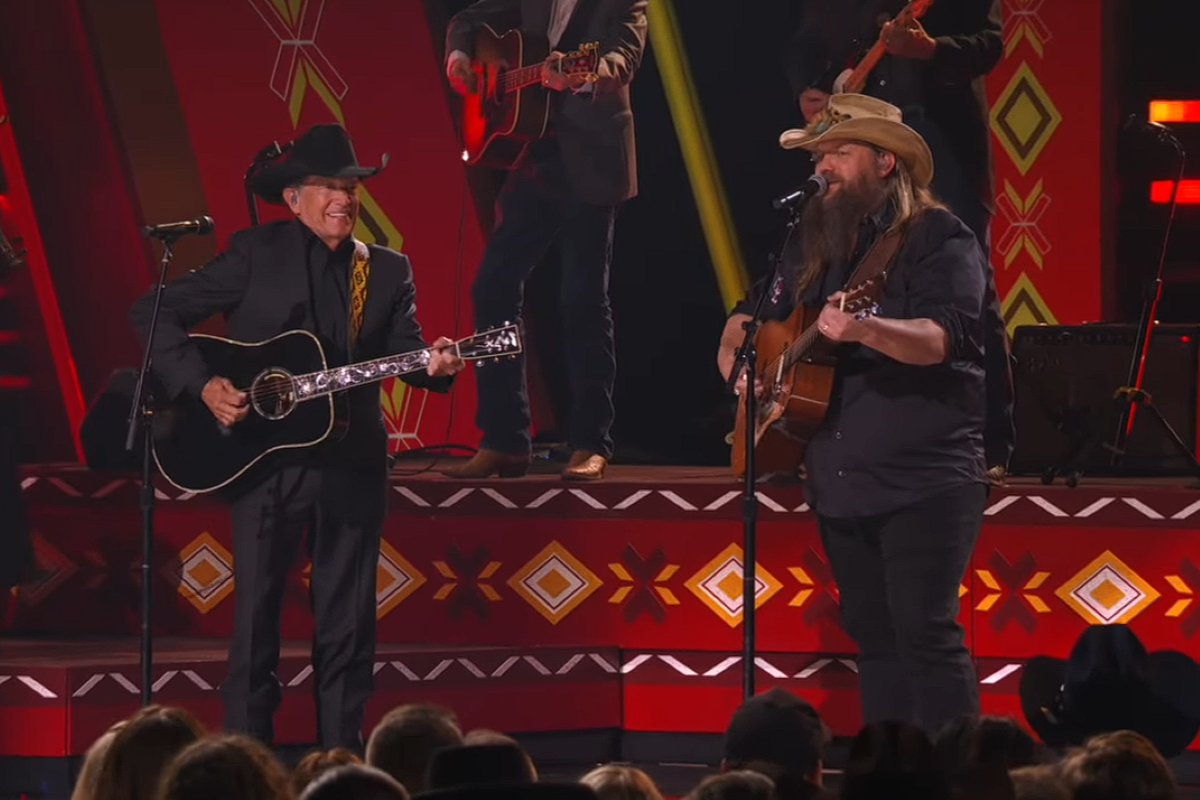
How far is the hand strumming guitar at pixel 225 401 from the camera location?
6.56 metres

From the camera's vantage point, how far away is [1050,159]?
8570 mm

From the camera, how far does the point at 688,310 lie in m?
8.75

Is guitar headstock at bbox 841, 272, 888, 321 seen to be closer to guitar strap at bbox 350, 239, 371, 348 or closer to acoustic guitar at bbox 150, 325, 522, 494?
acoustic guitar at bbox 150, 325, 522, 494

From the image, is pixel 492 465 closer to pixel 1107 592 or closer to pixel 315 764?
pixel 1107 592

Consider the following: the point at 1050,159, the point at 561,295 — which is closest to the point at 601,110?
the point at 561,295

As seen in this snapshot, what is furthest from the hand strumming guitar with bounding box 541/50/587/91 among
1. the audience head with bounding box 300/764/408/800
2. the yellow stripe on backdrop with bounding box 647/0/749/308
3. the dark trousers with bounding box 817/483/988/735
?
the audience head with bounding box 300/764/408/800

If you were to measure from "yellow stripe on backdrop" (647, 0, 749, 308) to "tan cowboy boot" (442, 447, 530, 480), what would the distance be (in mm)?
1277

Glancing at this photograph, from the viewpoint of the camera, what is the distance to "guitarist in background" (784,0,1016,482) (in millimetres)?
7473

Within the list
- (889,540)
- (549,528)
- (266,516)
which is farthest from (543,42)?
(889,540)

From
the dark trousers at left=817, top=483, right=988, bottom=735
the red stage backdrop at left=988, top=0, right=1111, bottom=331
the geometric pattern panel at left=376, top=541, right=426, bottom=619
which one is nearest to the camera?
the dark trousers at left=817, top=483, right=988, bottom=735

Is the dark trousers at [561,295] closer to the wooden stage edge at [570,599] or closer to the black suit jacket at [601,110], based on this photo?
the black suit jacket at [601,110]

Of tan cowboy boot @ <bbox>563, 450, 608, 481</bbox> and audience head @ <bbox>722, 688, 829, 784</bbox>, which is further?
tan cowboy boot @ <bbox>563, 450, 608, 481</bbox>

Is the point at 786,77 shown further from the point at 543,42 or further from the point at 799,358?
the point at 799,358

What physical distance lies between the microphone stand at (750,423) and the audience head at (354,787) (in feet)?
9.90
